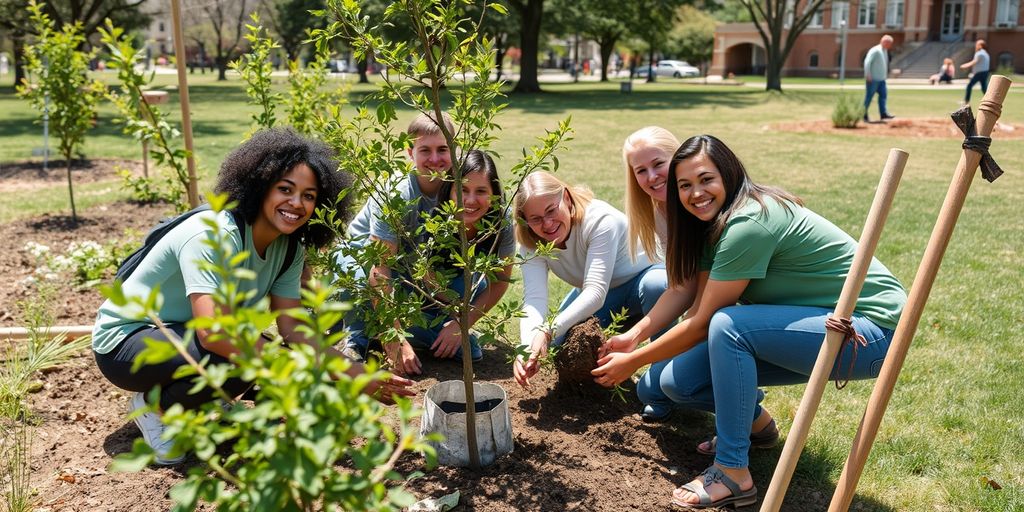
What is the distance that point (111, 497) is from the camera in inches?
115

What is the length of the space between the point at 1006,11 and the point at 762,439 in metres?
57.4

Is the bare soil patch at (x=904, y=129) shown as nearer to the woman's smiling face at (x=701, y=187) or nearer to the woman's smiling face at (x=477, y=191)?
the woman's smiling face at (x=477, y=191)

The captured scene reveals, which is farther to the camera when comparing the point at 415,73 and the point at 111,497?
the point at 111,497

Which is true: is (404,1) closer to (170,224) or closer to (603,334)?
(170,224)

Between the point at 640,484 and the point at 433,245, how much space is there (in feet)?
3.80

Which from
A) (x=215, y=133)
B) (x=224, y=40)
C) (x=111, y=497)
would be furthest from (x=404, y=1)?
→ (x=224, y=40)

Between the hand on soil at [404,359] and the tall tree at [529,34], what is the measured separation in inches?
1023

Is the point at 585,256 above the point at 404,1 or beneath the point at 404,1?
beneath

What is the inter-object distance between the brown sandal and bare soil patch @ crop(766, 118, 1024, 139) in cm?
1343

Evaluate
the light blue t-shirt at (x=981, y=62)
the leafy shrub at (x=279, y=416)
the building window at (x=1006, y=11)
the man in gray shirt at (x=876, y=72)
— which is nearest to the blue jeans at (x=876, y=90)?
the man in gray shirt at (x=876, y=72)

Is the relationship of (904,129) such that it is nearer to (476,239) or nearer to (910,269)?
(910,269)

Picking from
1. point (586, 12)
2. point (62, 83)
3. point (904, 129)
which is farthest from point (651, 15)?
point (62, 83)

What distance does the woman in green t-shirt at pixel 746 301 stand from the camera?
114 inches

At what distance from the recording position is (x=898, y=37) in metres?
54.1
